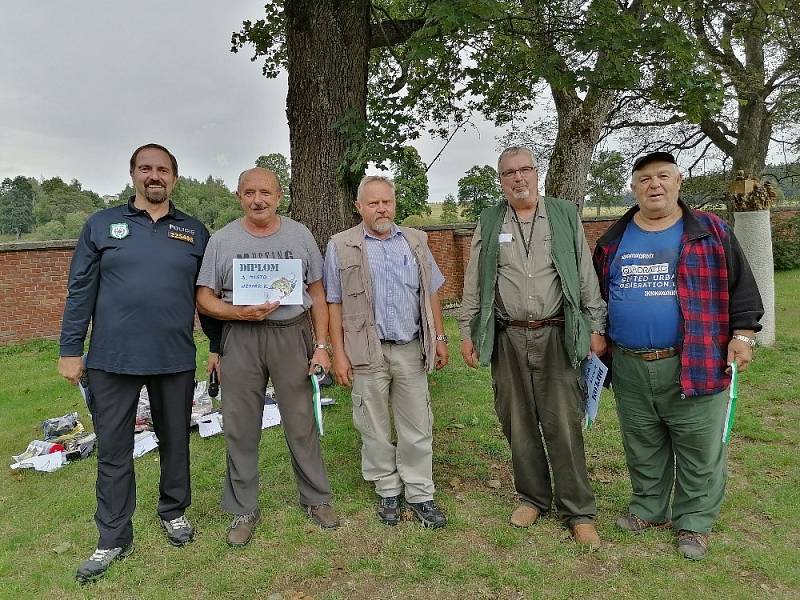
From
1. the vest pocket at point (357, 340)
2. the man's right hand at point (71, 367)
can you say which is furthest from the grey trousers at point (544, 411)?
the man's right hand at point (71, 367)

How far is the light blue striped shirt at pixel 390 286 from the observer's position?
344 centimetres

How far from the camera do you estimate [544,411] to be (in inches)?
132

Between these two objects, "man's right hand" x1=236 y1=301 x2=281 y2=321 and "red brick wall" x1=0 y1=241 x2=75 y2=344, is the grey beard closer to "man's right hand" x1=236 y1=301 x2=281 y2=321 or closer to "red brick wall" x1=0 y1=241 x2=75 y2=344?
"man's right hand" x1=236 y1=301 x2=281 y2=321

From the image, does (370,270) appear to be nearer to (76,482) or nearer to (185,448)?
(185,448)

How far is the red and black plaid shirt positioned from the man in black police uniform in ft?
8.94

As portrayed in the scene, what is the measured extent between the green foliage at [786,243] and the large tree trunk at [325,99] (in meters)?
19.4

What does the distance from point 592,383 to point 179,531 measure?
8.70 ft

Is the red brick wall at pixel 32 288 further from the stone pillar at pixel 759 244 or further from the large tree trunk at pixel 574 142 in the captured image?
the stone pillar at pixel 759 244

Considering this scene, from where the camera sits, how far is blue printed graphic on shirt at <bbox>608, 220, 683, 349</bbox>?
10.0 feet

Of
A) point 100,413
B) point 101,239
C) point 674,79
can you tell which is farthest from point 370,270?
point 674,79

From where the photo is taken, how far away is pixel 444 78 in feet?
24.5

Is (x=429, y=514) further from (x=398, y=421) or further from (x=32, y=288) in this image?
(x=32, y=288)

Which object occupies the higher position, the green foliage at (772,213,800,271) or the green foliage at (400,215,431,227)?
the green foliage at (400,215,431,227)

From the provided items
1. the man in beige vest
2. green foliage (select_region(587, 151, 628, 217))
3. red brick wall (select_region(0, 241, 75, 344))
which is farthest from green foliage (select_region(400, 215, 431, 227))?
red brick wall (select_region(0, 241, 75, 344))
